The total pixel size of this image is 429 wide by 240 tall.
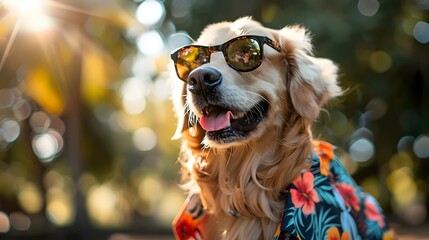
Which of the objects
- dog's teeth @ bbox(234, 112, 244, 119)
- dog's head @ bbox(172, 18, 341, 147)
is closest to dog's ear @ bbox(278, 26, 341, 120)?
dog's head @ bbox(172, 18, 341, 147)

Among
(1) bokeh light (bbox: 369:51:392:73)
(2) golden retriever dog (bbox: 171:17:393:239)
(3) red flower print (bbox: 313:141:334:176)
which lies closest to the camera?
(2) golden retriever dog (bbox: 171:17:393:239)

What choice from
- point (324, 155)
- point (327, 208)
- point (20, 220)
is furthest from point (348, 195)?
point (20, 220)

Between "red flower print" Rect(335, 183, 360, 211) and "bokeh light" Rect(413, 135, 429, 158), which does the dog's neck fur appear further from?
"bokeh light" Rect(413, 135, 429, 158)

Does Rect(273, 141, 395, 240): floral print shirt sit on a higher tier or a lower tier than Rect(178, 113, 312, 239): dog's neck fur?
lower

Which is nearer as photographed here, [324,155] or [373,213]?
[324,155]

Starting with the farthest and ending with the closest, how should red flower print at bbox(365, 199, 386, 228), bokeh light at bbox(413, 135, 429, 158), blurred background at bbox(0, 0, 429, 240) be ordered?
bokeh light at bbox(413, 135, 429, 158), blurred background at bbox(0, 0, 429, 240), red flower print at bbox(365, 199, 386, 228)

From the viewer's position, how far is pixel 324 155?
347 cm

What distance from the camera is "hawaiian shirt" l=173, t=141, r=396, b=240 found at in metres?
2.86

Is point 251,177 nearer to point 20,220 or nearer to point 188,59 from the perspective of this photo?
point 188,59

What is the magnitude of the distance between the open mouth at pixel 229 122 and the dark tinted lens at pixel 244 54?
0.22 m

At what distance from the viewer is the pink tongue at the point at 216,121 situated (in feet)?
9.62

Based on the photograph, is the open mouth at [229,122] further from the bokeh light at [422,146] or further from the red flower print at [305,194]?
the bokeh light at [422,146]

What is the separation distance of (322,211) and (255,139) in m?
0.53

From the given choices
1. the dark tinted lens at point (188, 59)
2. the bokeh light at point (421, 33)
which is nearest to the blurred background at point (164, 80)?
the bokeh light at point (421, 33)
